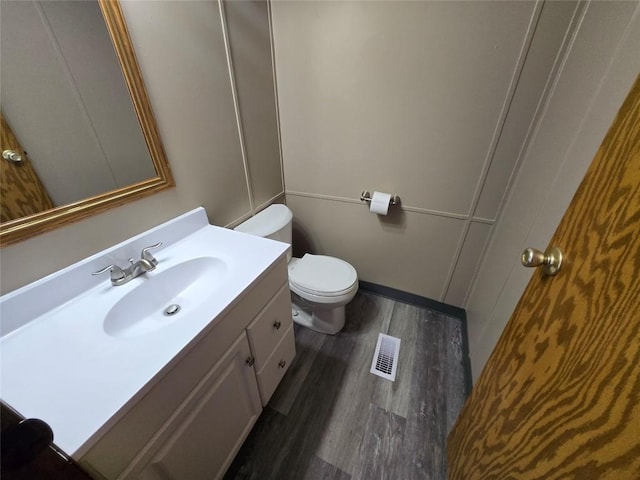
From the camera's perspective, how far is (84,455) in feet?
1.45

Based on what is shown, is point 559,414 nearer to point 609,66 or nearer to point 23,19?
point 609,66

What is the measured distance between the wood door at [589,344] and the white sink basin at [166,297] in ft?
2.78

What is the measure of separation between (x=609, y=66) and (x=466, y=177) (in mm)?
652

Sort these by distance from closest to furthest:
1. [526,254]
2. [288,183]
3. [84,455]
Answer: [84,455] → [526,254] → [288,183]

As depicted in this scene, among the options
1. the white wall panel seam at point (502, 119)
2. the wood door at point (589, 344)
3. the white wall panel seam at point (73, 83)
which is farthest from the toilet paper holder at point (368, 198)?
the white wall panel seam at point (73, 83)

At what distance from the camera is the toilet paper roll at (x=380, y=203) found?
1479 mm

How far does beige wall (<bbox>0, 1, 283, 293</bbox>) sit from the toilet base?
0.74m

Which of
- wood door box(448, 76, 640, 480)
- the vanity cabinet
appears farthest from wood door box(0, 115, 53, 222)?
wood door box(448, 76, 640, 480)

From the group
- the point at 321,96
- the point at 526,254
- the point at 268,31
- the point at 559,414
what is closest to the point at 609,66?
the point at 526,254

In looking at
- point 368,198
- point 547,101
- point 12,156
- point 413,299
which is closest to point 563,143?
point 547,101

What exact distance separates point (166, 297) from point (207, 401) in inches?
14.8

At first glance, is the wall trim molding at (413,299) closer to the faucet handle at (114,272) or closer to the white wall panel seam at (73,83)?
the faucet handle at (114,272)

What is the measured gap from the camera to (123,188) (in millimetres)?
853

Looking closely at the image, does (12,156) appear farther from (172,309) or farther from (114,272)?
(172,309)
